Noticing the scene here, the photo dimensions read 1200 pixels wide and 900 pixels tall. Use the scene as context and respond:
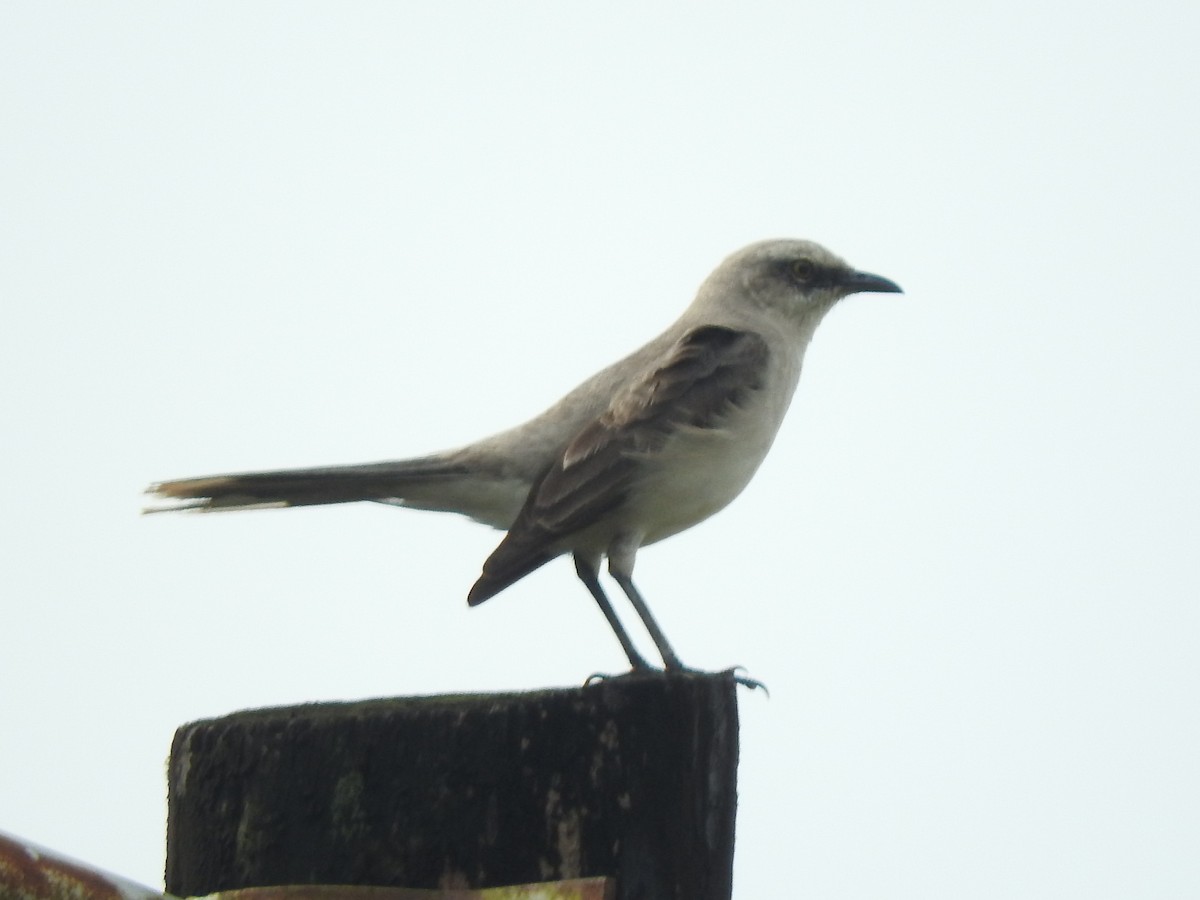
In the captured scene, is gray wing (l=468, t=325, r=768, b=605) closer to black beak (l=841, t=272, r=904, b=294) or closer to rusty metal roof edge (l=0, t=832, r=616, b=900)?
black beak (l=841, t=272, r=904, b=294)

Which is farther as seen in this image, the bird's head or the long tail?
the bird's head

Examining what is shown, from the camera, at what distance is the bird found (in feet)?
20.4

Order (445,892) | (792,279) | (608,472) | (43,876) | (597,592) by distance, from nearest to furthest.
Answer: (43,876)
(445,892)
(608,472)
(597,592)
(792,279)

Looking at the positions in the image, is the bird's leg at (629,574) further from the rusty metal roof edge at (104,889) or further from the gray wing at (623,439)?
the rusty metal roof edge at (104,889)

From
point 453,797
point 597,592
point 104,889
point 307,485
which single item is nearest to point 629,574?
point 597,592

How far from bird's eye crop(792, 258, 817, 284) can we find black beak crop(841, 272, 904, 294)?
192 mm

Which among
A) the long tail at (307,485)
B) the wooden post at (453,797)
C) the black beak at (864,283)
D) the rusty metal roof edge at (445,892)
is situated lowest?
the rusty metal roof edge at (445,892)

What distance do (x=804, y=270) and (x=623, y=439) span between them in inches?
77.8

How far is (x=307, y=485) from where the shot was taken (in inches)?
259

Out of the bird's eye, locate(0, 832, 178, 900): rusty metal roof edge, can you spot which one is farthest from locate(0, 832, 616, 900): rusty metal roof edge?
the bird's eye

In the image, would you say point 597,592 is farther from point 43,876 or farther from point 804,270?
point 43,876

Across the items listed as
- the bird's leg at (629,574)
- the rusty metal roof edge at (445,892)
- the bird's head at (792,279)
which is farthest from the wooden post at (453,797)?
the bird's head at (792,279)

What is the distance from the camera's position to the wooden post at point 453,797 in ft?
9.82

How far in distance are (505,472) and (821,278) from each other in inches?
87.3
